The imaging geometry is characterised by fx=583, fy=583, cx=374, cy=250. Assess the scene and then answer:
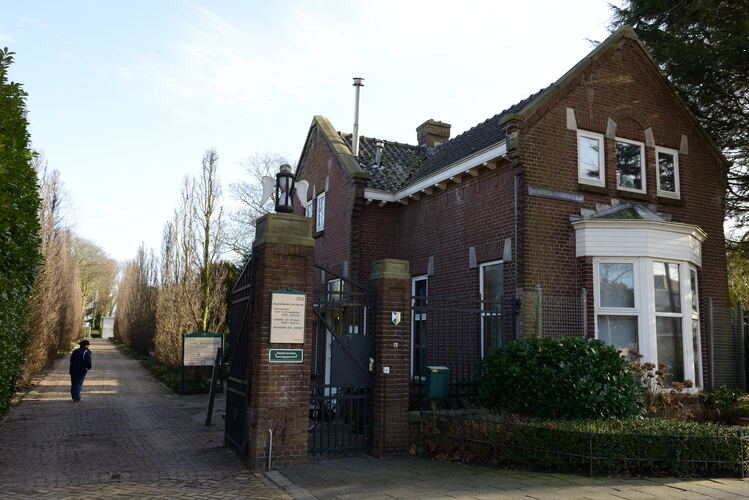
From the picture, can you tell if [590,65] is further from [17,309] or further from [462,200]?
[17,309]

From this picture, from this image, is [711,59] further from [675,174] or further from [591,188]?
[591,188]

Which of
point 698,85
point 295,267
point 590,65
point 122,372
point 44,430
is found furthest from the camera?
point 122,372

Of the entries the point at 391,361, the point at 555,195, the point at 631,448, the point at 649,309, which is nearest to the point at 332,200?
the point at 555,195

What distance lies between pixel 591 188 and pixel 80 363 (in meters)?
14.5

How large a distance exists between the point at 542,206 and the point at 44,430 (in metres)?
11.1

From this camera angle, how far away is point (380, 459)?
29.3ft

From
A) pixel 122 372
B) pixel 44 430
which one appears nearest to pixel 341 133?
pixel 44 430

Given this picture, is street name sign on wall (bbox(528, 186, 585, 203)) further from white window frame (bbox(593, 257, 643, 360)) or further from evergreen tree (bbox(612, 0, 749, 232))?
evergreen tree (bbox(612, 0, 749, 232))

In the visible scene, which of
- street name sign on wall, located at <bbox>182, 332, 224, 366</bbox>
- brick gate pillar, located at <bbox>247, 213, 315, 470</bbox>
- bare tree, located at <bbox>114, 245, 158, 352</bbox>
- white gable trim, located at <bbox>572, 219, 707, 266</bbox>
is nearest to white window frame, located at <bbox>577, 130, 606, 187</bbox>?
white gable trim, located at <bbox>572, 219, 707, 266</bbox>

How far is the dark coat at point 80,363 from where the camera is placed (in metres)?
16.6

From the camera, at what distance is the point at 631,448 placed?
25.9 ft

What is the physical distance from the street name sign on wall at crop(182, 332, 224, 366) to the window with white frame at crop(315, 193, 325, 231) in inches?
182

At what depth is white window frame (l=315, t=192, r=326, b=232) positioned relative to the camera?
60.4 ft

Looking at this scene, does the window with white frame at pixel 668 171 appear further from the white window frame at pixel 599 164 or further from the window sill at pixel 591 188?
the window sill at pixel 591 188
